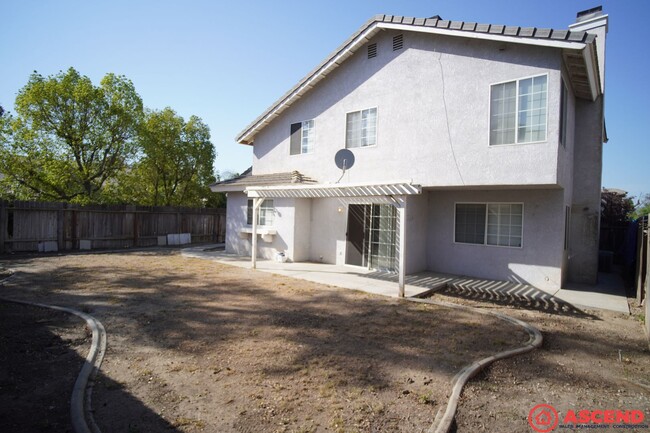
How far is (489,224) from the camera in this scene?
37.9ft

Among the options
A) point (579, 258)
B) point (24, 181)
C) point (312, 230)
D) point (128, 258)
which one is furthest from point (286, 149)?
point (24, 181)

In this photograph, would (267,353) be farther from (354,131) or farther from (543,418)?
(354,131)

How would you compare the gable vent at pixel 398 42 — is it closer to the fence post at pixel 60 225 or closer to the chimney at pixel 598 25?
the chimney at pixel 598 25

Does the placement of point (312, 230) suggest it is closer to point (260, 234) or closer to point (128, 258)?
point (260, 234)

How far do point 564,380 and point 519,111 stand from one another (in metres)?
7.31

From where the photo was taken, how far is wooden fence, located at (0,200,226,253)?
15.1m

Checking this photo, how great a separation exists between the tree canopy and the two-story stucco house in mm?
8814

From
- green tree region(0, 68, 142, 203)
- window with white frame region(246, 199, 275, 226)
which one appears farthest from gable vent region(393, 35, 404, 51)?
green tree region(0, 68, 142, 203)

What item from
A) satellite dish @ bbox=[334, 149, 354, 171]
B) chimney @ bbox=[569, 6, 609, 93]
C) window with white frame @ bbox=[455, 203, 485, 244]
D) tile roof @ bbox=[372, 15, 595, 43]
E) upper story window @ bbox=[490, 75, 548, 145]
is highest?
chimney @ bbox=[569, 6, 609, 93]

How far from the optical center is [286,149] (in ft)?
51.3

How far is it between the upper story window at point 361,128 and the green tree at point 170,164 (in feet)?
43.2

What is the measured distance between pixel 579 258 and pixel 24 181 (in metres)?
24.3

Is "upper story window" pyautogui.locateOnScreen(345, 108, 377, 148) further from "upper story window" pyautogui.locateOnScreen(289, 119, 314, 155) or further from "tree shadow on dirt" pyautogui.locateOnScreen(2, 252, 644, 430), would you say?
"tree shadow on dirt" pyautogui.locateOnScreen(2, 252, 644, 430)

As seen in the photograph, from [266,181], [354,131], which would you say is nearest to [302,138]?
[266,181]
